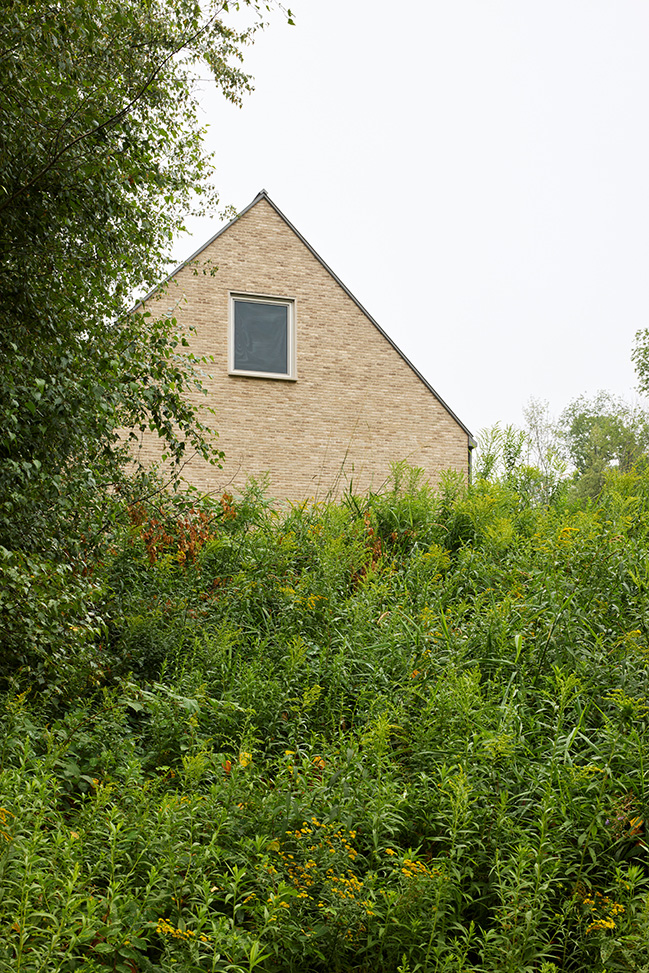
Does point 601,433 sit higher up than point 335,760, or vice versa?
point 601,433

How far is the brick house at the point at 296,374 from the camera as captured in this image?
1234 centimetres

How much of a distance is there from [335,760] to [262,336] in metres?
10.1

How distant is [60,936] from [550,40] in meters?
12.5

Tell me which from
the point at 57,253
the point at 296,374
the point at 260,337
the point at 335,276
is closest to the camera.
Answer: the point at 57,253

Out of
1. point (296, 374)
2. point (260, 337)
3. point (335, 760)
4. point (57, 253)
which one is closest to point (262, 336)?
point (260, 337)

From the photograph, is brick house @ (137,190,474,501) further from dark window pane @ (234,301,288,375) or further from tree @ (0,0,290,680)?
tree @ (0,0,290,680)

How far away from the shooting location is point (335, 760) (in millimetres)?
3713

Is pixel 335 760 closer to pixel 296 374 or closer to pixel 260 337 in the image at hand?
pixel 296 374

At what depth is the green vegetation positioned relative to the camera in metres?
2.77

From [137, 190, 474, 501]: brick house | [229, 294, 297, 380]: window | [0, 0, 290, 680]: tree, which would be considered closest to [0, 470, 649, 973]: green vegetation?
[0, 0, 290, 680]: tree

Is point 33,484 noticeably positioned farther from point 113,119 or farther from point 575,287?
point 575,287

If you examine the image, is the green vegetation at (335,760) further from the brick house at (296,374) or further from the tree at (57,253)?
the brick house at (296,374)

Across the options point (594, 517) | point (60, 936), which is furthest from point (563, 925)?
point (594, 517)

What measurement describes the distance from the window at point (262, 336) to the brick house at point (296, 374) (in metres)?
0.02
